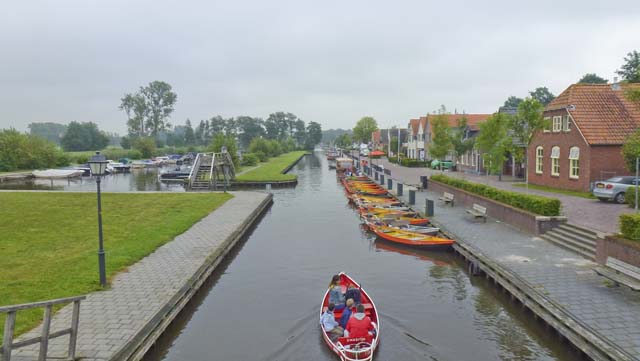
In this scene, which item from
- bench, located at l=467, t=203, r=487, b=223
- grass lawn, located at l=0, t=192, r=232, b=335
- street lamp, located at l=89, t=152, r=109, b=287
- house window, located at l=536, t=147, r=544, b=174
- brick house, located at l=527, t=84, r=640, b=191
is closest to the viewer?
street lamp, located at l=89, t=152, r=109, b=287

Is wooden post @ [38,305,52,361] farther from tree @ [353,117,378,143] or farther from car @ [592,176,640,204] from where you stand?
tree @ [353,117,378,143]

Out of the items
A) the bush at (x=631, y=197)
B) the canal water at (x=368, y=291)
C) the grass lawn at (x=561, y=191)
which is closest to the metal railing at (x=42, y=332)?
the canal water at (x=368, y=291)

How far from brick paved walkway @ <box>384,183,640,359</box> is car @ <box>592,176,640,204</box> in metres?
7.77

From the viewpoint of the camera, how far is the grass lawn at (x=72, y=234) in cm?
1541

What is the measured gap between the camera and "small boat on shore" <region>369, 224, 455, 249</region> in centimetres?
2317

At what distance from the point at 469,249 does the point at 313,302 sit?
27.4 ft

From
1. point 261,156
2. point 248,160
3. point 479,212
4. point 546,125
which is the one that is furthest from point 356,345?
point 261,156

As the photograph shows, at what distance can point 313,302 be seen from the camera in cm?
1653

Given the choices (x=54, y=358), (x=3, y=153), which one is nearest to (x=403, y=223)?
(x=54, y=358)

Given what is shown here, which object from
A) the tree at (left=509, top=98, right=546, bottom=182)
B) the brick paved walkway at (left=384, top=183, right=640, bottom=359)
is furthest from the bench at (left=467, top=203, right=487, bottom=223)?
the tree at (left=509, top=98, right=546, bottom=182)

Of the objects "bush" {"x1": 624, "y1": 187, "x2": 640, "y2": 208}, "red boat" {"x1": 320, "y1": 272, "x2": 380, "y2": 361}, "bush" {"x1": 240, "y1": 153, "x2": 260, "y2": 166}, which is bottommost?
"red boat" {"x1": 320, "y1": 272, "x2": 380, "y2": 361}

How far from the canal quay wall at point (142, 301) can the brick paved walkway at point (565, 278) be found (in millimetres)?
11367

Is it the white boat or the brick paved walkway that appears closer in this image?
the brick paved walkway

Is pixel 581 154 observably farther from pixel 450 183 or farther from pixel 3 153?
pixel 3 153
